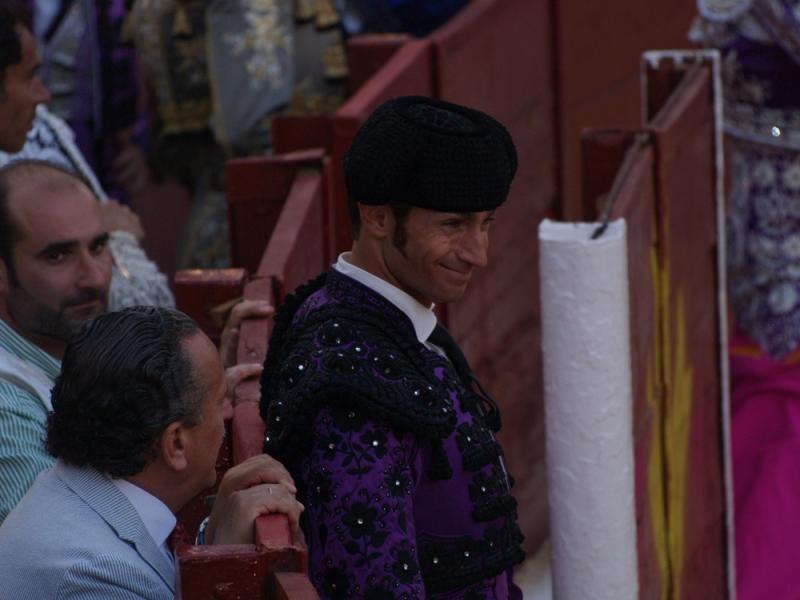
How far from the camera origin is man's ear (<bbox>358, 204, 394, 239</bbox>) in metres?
2.68

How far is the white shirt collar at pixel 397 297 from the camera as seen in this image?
2701 millimetres

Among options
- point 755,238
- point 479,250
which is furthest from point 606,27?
point 479,250

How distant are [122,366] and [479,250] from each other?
585mm

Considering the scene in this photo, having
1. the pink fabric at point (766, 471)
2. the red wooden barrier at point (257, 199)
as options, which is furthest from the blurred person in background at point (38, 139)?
the pink fabric at point (766, 471)

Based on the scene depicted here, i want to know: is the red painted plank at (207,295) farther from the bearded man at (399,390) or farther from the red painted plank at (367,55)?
the red painted plank at (367,55)

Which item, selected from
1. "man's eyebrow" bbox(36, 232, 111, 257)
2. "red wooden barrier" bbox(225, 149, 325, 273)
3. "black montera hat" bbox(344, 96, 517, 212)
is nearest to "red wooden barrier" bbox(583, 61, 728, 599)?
"red wooden barrier" bbox(225, 149, 325, 273)

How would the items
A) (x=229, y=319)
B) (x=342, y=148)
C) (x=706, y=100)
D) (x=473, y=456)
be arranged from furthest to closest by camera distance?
(x=706, y=100), (x=342, y=148), (x=229, y=319), (x=473, y=456)

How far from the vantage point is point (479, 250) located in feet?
8.89

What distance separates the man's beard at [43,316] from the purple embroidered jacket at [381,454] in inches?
30.3

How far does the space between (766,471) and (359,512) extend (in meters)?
3.22

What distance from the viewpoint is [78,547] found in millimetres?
2334

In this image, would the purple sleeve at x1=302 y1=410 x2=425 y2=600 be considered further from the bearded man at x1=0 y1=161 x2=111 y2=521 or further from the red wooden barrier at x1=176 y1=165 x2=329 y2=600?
the bearded man at x1=0 y1=161 x2=111 y2=521

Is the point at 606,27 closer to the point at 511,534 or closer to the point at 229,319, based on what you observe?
the point at 229,319

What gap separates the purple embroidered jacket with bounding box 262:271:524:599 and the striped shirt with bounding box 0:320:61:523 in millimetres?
413
